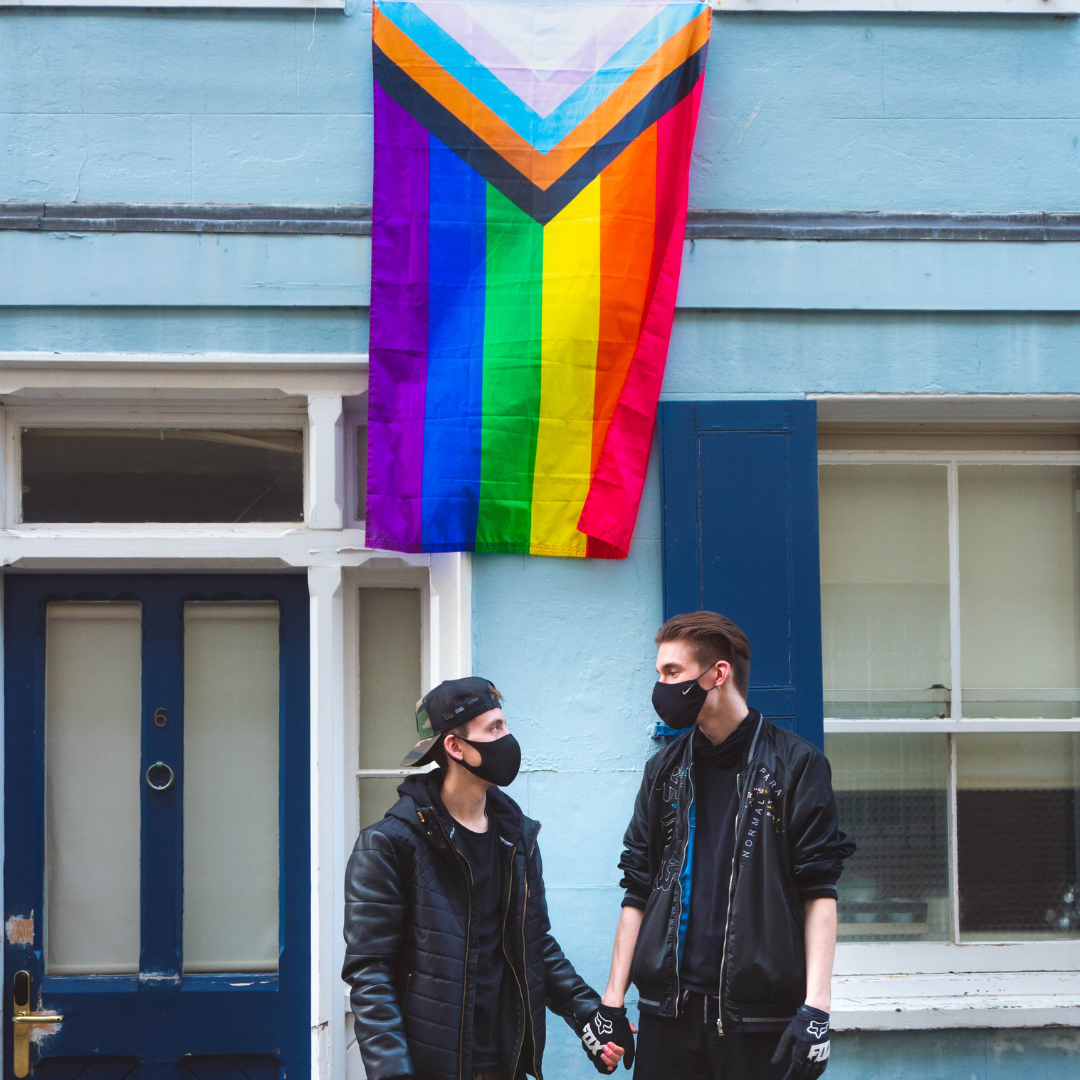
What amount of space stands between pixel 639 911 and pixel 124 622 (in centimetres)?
232

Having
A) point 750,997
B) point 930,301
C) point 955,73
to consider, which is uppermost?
point 955,73

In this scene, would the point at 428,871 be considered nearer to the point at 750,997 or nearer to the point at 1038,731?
the point at 750,997

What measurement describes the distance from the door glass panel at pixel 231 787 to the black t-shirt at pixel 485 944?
1590 mm

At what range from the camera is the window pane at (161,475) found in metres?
4.19

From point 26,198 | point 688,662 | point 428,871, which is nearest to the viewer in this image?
point 428,871

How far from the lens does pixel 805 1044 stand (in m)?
2.78

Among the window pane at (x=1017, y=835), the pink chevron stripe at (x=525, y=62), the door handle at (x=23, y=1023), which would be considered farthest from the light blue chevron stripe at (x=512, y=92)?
the door handle at (x=23, y=1023)

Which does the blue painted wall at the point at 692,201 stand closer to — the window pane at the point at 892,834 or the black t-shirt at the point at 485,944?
the window pane at the point at 892,834

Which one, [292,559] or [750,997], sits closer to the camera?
[750,997]

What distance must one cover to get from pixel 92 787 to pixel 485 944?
210 cm

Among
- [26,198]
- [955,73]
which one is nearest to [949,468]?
[955,73]

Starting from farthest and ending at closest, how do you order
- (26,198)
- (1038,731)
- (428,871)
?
(1038,731), (26,198), (428,871)

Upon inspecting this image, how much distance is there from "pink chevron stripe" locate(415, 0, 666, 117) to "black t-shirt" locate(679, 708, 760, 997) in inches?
93.2

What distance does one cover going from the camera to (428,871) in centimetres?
283
